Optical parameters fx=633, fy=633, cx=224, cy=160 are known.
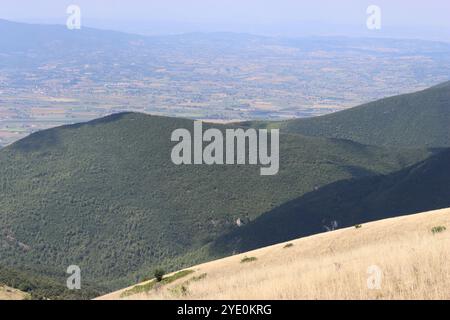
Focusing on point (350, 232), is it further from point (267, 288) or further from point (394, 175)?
point (394, 175)

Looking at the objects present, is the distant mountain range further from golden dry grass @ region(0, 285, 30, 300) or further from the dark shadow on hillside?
golden dry grass @ region(0, 285, 30, 300)

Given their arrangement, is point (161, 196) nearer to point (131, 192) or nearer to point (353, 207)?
point (131, 192)

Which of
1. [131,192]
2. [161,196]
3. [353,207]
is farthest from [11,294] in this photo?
[131,192]

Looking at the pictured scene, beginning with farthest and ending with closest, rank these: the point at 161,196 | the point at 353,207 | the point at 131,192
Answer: the point at 131,192
the point at 161,196
the point at 353,207

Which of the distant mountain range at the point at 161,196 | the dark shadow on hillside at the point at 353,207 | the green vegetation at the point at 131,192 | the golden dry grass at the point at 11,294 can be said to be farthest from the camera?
the green vegetation at the point at 131,192

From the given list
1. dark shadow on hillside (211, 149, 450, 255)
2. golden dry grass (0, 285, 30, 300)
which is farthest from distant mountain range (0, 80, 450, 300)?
golden dry grass (0, 285, 30, 300)

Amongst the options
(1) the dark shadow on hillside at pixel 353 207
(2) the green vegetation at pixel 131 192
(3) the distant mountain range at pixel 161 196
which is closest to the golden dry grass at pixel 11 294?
(3) the distant mountain range at pixel 161 196

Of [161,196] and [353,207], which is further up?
[353,207]

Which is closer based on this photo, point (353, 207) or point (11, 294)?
point (11, 294)

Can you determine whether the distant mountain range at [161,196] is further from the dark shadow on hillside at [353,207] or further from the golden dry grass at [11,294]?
the golden dry grass at [11,294]
